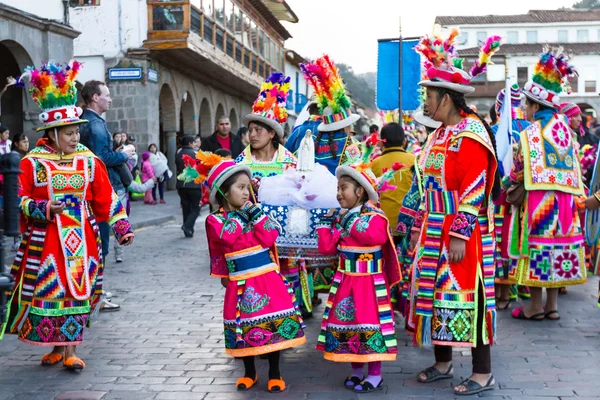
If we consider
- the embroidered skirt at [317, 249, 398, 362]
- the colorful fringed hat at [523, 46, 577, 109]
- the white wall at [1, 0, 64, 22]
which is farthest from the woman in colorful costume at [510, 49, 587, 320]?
the white wall at [1, 0, 64, 22]

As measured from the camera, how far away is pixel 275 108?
6.11 m

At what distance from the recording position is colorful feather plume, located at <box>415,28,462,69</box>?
4.80 meters

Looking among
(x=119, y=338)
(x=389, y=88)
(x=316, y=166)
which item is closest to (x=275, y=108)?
(x=316, y=166)

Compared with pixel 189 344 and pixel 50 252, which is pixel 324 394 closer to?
pixel 189 344

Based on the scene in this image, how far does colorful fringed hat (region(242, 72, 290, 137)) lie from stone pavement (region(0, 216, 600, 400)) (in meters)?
1.76

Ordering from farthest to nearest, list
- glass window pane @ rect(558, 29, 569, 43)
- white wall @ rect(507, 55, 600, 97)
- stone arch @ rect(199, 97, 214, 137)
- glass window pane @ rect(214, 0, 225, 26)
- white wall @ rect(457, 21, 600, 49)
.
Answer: glass window pane @ rect(558, 29, 569, 43), white wall @ rect(457, 21, 600, 49), white wall @ rect(507, 55, 600, 97), stone arch @ rect(199, 97, 214, 137), glass window pane @ rect(214, 0, 225, 26)

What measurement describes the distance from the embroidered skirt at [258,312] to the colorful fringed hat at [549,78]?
3112 mm

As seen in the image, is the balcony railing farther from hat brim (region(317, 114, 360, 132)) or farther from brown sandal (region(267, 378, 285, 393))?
brown sandal (region(267, 378, 285, 393))

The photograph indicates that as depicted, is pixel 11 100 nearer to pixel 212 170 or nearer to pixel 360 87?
pixel 212 170

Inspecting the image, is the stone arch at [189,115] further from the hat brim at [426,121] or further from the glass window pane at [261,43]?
the hat brim at [426,121]

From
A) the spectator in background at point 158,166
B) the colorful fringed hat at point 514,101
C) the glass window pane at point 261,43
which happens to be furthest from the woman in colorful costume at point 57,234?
the glass window pane at point 261,43

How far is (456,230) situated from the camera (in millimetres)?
Answer: 4473

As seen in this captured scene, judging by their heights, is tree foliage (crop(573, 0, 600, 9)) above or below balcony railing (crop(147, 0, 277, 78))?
above

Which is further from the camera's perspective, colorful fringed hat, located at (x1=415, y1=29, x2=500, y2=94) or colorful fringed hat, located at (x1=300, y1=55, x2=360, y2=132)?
colorful fringed hat, located at (x1=300, y1=55, x2=360, y2=132)
